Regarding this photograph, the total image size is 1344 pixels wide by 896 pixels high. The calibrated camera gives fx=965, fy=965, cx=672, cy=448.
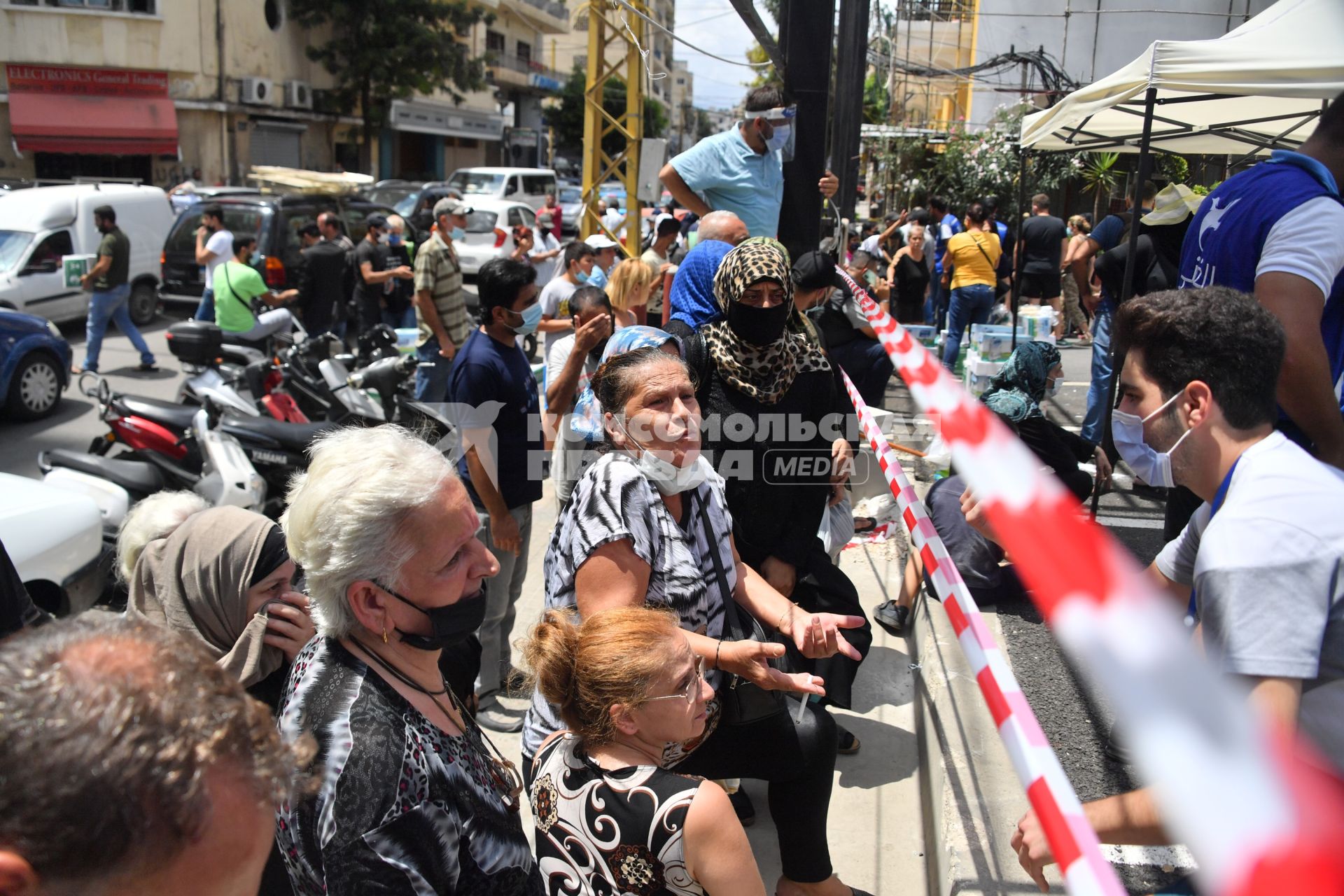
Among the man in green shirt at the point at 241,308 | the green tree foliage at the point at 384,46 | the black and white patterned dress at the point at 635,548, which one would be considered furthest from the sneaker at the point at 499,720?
the green tree foliage at the point at 384,46

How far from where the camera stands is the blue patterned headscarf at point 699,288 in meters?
3.84

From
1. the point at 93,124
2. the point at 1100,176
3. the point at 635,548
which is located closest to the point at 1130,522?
the point at 635,548

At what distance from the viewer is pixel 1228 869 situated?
0.64 metres

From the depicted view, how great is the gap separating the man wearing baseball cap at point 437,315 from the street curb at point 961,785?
451 centimetres

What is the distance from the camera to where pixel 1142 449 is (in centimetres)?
201

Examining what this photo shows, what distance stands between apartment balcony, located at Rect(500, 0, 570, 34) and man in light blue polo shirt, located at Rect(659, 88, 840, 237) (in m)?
46.3

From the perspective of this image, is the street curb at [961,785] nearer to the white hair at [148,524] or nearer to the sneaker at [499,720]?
the sneaker at [499,720]

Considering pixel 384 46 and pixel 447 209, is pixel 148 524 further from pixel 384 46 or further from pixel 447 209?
pixel 384 46

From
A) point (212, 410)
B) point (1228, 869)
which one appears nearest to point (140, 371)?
point (212, 410)

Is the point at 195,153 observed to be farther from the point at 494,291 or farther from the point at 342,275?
the point at 494,291

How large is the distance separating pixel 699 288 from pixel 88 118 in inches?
1144

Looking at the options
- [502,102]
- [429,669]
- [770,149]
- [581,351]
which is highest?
[502,102]

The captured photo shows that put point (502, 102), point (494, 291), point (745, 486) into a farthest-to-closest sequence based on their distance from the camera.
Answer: point (502, 102)
point (494, 291)
point (745, 486)

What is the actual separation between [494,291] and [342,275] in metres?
7.69
